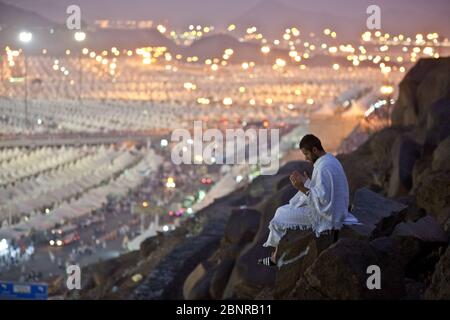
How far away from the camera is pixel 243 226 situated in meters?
9.52

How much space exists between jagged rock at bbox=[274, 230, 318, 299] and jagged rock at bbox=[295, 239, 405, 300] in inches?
16.6

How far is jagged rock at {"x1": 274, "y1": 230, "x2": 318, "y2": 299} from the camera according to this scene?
16.2 feet

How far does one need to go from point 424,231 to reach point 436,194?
854 mm

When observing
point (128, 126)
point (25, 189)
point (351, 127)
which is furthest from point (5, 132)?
point (351, 127)

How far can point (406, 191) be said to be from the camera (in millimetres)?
7883

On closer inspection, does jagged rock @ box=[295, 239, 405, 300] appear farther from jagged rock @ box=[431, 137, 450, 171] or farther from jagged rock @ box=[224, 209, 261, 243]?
jagged rock @ box=[224, 209, 261, 243]

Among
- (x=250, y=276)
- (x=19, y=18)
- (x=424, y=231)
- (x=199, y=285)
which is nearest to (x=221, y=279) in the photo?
(x=199, y=285)

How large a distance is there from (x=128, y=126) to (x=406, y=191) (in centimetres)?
3570

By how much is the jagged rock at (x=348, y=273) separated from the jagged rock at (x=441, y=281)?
16 centimetres

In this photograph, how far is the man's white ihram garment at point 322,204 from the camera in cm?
463

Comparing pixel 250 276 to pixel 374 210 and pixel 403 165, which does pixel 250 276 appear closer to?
→ pixel 403 165

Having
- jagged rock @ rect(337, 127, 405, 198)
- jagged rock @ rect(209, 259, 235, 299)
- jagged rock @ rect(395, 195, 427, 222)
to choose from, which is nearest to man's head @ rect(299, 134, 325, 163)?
jagged rock @ rect(395, 195, 427, 222)

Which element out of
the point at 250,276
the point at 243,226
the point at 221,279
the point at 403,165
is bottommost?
the point at 221,279
